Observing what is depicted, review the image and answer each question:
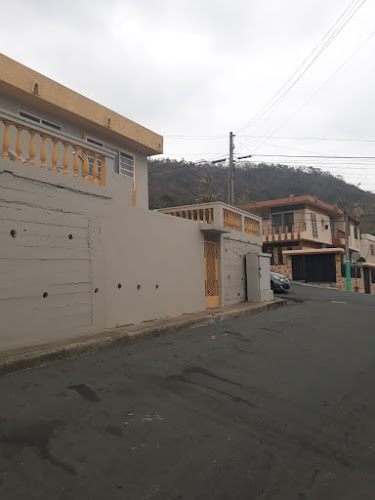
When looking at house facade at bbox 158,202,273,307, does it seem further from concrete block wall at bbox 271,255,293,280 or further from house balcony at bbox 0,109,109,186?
concrete block wall at bbox 271,255,293,280

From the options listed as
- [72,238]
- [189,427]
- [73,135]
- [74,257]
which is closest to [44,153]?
[72,238]

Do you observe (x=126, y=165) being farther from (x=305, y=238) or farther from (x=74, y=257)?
(x=305, y=238)

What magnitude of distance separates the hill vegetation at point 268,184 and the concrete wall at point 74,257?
39.8 m

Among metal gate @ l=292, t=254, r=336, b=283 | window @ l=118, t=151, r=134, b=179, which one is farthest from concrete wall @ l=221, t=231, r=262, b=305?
metal gate @ l=292, t=254, r=336, b=283

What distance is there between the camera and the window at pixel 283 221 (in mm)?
31284

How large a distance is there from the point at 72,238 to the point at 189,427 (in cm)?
347

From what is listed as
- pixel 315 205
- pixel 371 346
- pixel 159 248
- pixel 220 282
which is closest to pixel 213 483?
pixel 371 346

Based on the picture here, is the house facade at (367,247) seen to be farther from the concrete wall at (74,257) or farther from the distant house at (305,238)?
the concrete wall at (74,257)

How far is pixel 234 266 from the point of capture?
11.5m

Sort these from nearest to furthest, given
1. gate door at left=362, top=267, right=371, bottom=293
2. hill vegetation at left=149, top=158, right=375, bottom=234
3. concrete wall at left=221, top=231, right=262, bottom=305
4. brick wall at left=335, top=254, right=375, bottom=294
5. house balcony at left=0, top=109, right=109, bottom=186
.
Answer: house balcony at left=0, top=109, right=109, bottom=186, concrete wall at left=221, top=231, right=262, bottom=305, brick wall at left=335, top=254, right=375, bottom=294, gate door at left=362, top=267, right=371, bottom=293, hill vegetation at left=149, top=158, right=375, bottom=234

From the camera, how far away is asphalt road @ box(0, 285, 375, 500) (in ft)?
7.39

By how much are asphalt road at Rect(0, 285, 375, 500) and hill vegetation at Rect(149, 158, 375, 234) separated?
42888 mm

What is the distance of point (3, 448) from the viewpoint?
246cm

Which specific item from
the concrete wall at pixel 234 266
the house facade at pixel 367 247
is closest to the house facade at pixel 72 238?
the concrete wall at pixel 234 266
